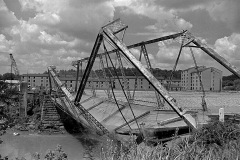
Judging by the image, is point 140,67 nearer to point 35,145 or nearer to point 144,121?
point 144,121

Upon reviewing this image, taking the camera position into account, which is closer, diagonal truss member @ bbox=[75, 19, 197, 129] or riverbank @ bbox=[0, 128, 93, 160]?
diagonal truss member @ bbox=[75, 19, 197, 129]

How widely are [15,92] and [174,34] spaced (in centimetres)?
557

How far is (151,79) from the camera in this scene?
8398 mm

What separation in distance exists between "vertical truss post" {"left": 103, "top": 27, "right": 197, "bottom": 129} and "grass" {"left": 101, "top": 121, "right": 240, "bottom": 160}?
1.51 feet

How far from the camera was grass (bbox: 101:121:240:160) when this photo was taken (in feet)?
16.6

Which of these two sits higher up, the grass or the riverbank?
the grass

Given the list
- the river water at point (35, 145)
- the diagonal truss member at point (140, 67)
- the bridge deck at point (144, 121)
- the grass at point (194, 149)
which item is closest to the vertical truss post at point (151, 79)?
the diagonal truss member at point (140, 67)

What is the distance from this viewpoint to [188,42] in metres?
9.70

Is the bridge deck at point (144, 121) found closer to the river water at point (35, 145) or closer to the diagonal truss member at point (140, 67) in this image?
the diagonal truss member at point (140, 67)

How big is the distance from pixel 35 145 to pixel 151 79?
15.2 meters

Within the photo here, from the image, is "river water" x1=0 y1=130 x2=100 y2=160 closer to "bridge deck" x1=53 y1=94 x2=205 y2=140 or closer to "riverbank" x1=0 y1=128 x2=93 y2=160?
"riverbank" x1=0 y1=128 x2=93 y2=160

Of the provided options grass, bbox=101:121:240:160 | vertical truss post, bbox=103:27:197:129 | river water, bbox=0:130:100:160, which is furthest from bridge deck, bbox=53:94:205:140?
river water, bbox=0:130:100:160

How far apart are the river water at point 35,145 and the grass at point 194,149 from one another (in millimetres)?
9017

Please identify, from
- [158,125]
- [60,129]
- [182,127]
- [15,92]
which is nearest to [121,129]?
[158,125]
